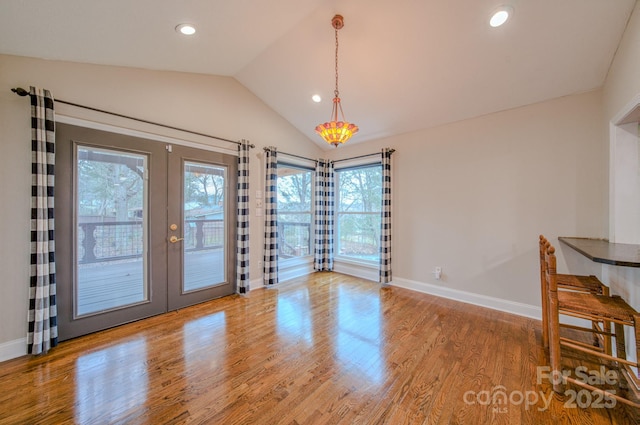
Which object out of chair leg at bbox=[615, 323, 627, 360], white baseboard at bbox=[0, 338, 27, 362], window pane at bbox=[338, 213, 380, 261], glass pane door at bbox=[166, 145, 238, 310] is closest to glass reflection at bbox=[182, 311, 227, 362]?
glass pane door at bbox=[166, 145, 238, 310]

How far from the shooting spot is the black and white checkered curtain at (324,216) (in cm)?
484

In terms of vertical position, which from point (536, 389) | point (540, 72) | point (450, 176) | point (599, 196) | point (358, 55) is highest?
point (358, 55)

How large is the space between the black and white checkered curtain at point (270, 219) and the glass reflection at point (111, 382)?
187 cm

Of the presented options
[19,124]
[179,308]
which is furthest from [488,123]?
[19,124]

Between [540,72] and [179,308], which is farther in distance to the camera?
[179,308]

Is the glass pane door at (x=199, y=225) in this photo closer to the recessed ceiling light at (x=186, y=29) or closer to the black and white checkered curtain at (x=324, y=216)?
the recessed ceiling light at (x=186, y=29)

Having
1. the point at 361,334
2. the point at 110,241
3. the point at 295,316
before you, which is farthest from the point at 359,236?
the point at 110,241

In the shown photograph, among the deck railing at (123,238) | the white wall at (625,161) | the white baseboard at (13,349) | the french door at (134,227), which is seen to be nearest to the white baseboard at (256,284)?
the french door at (134,227)

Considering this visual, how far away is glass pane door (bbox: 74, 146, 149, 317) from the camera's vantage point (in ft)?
8.06

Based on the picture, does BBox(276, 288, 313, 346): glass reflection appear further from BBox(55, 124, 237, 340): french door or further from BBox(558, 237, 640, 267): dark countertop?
BBox(558, 237, 640, 267): dark countertop

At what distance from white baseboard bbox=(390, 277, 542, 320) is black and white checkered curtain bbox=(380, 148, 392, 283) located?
9.7 inches

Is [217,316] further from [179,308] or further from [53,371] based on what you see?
[53,371]

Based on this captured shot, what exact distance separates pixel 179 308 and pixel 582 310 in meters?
3.90

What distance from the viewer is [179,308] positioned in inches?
123
